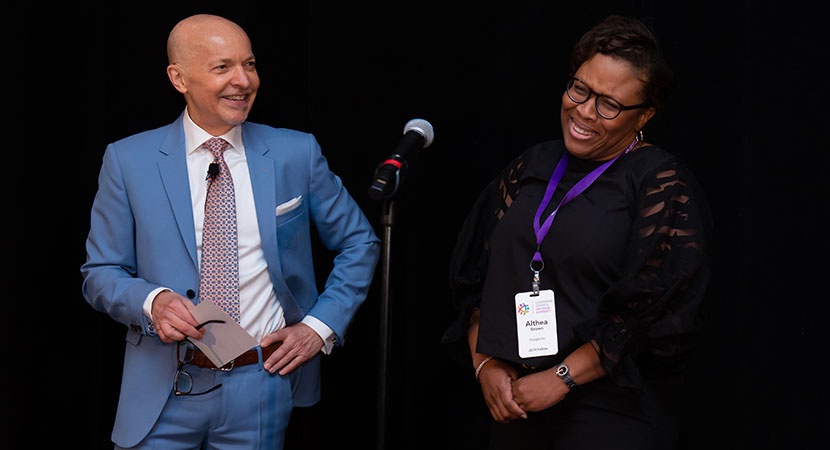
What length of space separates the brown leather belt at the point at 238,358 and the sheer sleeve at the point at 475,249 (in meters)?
0.43

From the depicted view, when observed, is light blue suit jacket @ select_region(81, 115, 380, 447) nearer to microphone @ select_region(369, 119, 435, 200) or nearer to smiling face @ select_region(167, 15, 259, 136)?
smiling face @ select_region(167, 15, 259, 136)

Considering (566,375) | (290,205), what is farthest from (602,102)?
(290,205)

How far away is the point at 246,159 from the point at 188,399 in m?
0.58

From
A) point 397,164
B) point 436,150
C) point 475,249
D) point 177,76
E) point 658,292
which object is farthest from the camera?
point 436,150

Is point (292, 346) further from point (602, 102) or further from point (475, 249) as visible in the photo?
point (602, 102)

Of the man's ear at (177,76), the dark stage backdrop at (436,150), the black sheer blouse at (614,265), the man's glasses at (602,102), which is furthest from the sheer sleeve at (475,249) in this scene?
the man's ear at (177,76)

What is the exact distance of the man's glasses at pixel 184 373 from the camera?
214cm

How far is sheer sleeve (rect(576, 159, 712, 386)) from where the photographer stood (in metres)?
2.00

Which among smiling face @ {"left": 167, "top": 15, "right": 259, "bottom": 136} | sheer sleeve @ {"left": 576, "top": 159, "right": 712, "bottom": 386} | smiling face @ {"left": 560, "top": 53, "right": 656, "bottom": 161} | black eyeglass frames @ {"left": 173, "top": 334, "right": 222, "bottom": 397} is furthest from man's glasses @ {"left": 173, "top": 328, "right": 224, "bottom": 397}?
smiling face @ {"left": 560, "top": 53, "right": 656, "bottom": 161}

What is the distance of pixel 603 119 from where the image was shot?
2.13 m

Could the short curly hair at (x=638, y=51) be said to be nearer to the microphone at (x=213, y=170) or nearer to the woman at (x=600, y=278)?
the woman at (x=600, y=278)

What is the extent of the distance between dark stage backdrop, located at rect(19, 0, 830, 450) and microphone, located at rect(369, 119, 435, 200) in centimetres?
82

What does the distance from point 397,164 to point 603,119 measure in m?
0.53

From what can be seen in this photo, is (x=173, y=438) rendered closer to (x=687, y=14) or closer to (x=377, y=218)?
(x=377, y=218)
